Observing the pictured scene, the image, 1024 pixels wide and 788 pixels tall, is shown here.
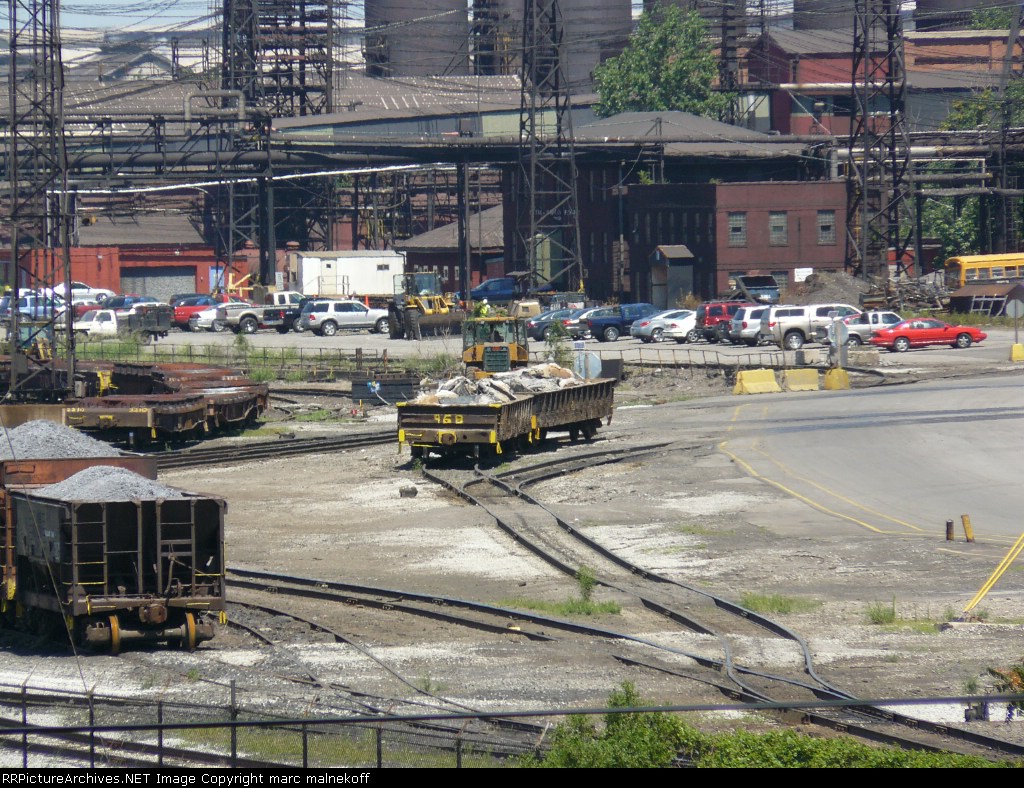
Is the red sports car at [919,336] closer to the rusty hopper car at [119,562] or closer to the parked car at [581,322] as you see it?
the parked car at [581,322]

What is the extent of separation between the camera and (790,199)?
71.4m

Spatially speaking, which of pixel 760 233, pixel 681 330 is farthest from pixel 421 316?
pixel 760 233

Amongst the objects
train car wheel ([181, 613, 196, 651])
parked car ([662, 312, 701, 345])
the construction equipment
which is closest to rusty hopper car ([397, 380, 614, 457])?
the construction equipment

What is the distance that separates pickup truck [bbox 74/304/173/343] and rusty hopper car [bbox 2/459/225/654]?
47546 millimetres

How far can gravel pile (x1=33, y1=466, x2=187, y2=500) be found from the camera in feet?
52.7

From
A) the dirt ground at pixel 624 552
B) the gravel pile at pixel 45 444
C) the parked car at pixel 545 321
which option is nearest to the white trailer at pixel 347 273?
the parked car at pixel 545 321

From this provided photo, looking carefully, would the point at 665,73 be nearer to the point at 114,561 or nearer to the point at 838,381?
the point at 838,381

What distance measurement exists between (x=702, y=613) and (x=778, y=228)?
185 ft

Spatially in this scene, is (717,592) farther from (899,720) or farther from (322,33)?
(322,33)

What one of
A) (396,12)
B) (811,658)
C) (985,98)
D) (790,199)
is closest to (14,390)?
(811,658)

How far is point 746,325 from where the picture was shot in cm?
5434

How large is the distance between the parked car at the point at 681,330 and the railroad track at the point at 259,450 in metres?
23.2

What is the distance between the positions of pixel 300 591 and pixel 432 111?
91.7 metres

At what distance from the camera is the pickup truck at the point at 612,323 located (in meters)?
60.7
